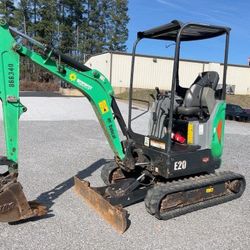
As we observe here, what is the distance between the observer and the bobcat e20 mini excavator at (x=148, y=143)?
4621 millimetres

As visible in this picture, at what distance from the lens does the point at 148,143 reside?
570 cm

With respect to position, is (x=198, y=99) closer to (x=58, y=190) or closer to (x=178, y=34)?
(x=178, y=34)

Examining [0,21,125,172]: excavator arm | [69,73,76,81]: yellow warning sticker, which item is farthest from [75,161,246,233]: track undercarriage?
[69,73,76,81]: yellow warning sticker

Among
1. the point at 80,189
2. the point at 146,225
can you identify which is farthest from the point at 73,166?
the point at 146,225

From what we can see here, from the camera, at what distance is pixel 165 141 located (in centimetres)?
537

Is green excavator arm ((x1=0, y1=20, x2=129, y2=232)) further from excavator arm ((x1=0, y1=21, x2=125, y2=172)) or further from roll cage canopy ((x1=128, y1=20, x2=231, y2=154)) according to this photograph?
roll cage canopy ((x1=128, y1=20, x2=231, y2=154))

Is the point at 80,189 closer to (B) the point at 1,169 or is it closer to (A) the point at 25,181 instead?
(A) the point at 25,181

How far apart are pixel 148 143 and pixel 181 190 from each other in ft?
2.84

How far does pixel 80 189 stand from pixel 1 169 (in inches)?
85.4

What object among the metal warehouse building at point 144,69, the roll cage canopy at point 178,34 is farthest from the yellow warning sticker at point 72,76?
the metal warehouse building at point 144,69

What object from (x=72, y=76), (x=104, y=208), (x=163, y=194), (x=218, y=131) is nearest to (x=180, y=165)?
(x=163, y=194)

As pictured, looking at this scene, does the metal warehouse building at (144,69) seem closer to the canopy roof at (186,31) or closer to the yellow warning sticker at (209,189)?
the canopy roof at (186,31)

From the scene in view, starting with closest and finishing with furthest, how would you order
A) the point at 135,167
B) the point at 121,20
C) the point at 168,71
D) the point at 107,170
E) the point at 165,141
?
the point at 165,141
the point at 135,167
the point at 107,170
the point at 168,71
the point at 121,20

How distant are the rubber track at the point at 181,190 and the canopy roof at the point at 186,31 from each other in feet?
7.22
